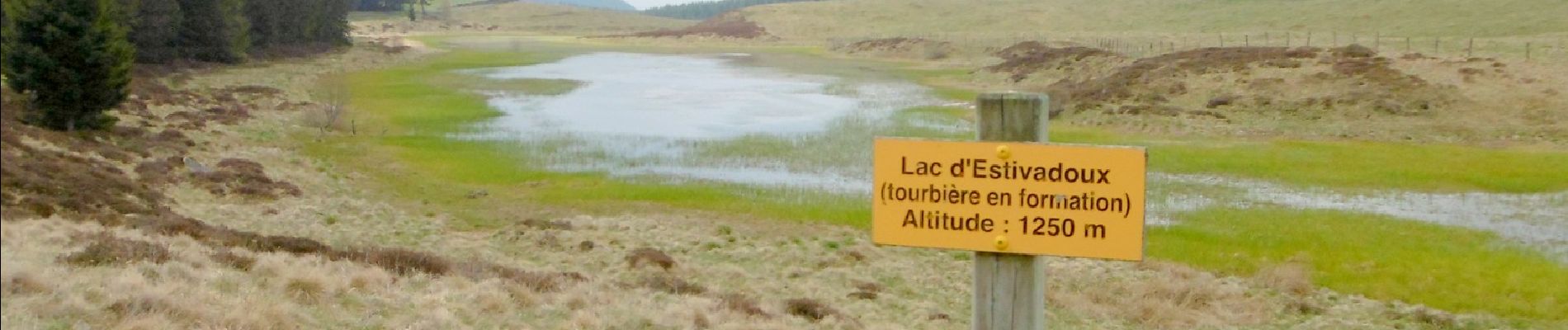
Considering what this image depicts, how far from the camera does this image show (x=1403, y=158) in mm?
30031

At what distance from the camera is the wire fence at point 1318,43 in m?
47.2

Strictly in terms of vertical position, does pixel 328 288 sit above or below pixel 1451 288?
above

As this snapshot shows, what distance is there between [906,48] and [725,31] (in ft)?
159

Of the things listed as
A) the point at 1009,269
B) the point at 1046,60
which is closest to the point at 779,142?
the point at 1009,269

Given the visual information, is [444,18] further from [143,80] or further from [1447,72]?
[1447,72]

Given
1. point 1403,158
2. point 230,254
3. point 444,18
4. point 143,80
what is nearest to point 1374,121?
point 1403,158

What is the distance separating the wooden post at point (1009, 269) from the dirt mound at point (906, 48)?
3190 inches

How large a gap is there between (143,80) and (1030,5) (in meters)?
115

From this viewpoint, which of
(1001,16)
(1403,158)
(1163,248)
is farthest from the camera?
(1001,16)

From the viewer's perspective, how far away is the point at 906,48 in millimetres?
94750

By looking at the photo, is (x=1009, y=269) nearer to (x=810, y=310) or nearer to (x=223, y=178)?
(x=810, y=310)

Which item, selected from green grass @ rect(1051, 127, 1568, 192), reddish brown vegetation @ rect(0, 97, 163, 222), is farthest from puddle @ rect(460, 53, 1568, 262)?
reddish brown vegetation @ rect(0, 97, 163, 222)

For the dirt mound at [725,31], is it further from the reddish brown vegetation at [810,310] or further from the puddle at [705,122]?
the reddish brown vegetation at [810,310]

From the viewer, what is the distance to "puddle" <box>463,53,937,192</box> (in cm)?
2894
